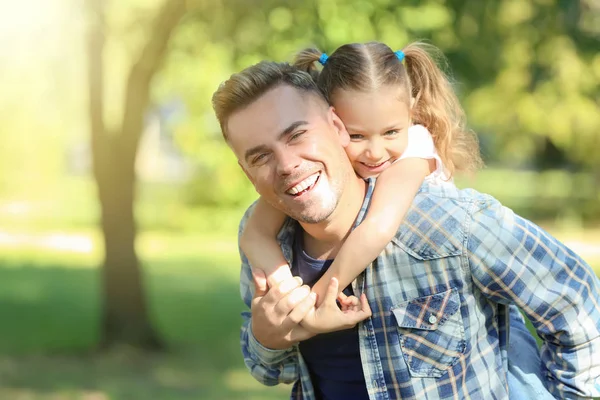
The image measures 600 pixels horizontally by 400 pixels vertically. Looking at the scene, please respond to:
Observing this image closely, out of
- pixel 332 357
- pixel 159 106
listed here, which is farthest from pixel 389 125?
pixel 159 106

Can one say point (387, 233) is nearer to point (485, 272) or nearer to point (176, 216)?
point (485, 272)

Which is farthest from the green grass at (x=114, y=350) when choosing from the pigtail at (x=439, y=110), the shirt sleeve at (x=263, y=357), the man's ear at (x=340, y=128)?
the man's ear at (x=340, y=128)

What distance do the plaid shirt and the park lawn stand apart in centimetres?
499

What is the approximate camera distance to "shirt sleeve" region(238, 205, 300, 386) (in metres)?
2.72

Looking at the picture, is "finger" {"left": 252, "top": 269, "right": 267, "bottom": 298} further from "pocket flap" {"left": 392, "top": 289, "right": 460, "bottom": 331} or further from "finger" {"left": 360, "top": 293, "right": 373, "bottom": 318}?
"pocket flap" {"left": 392, "top": 289, "right": 460, "bottom": 331}


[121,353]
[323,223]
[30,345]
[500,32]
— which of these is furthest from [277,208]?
[30,345]

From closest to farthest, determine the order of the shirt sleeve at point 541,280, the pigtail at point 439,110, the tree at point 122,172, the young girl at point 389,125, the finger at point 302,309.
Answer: the shirt sleeve at point 541,280, the finger at point 302,309, the young girl at point 389,125, the pigtail at point 439,110, the tree at point 122,172

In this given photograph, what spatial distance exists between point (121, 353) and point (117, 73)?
5.91 meters

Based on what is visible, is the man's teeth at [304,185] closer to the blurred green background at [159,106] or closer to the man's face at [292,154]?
the man's face at [292,154]

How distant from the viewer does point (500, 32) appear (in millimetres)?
8117

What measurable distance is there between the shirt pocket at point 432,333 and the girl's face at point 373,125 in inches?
21.8

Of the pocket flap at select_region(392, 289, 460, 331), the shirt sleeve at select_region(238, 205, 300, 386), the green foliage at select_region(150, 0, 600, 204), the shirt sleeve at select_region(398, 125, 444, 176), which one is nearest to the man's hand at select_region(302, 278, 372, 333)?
the pocket flap at select_region(392, 289, 460, 331)

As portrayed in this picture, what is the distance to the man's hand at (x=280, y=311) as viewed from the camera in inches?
96.3

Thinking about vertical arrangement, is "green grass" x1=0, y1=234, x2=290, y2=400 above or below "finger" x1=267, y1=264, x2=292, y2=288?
below
